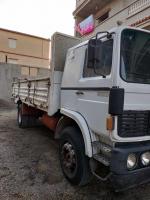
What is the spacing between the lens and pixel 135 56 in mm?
2637

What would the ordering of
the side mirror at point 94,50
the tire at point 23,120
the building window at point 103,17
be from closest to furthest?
the side mirror at point 94,50 < the tire at point 23,120 < the building window at point 103,17

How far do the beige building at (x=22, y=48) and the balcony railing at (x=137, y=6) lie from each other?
1836 cm

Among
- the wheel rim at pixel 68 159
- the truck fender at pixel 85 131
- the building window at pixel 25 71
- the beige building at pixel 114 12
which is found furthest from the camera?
the building window at pixel 25 71

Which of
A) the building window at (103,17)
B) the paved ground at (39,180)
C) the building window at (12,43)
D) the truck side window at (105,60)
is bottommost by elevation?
the paved ground at (39,180)

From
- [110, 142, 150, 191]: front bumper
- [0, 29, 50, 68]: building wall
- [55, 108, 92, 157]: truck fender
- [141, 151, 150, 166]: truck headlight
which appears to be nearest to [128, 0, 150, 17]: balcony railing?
[55, 108, 92, 157]: truck fender

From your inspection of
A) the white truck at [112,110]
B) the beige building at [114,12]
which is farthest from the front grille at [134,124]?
the beige building at [114,12]

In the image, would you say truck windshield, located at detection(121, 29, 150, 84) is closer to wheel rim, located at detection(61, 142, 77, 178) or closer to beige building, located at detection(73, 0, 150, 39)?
beige building, located at detection(73, 0, 150, 39)

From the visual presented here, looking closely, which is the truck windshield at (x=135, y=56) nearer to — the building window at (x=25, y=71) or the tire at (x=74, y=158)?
the tire at (x=74, y=158)

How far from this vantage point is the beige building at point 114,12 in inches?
315

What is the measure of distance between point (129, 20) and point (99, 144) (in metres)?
7.51

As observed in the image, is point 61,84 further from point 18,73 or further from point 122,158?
point 18,73

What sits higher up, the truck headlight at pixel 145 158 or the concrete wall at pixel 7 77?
the concrete wall at pixel 7 77

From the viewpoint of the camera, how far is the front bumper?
232 cm

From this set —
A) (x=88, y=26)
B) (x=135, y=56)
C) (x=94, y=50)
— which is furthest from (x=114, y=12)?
(x=94, y=50)
